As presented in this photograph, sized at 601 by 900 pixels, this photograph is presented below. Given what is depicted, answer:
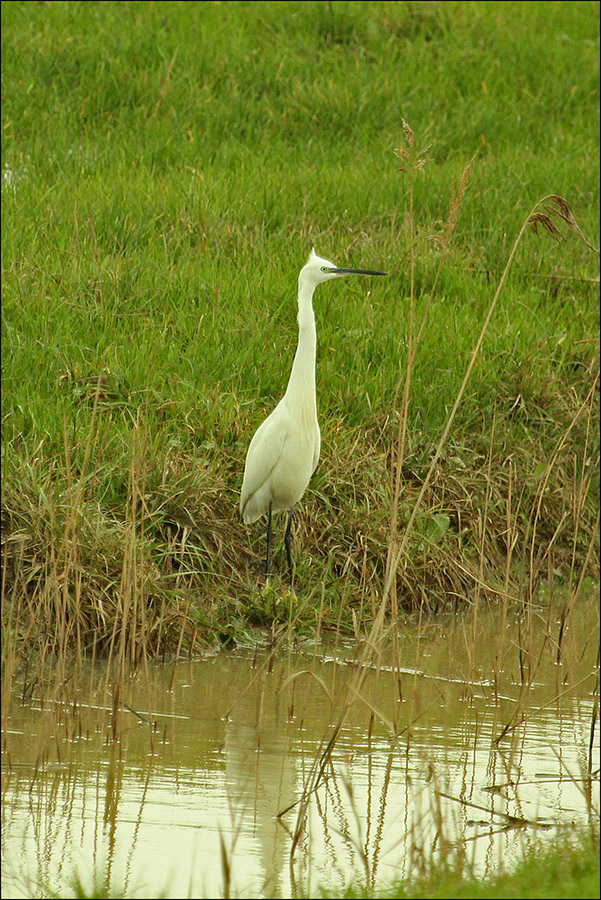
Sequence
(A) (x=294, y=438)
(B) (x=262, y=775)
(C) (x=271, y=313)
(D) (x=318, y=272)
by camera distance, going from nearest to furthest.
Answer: (B) (x=262, y=775) → (A) (x=294, y=438) → (D) (x=318, y=272) → (C) (x=271, y=313)

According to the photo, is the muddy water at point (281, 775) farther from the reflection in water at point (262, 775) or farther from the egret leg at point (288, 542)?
the egret leg at point (288, 542)

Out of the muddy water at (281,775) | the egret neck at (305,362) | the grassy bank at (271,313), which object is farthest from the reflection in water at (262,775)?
the egret neck at (305,362)

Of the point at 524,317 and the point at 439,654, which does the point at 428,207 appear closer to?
the point at 524,317

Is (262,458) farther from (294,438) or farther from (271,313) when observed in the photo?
(271,313)

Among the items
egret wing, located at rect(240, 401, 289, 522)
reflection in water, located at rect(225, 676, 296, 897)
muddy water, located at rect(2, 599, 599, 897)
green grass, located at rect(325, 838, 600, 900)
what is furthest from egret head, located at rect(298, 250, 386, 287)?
green grass, located at rect(325, 838, 600, 900)

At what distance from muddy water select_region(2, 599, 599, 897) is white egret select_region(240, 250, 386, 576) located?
2.26 feet

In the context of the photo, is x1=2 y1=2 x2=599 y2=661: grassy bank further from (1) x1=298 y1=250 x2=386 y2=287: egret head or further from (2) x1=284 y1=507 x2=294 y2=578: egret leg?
(1) x1=298 y1=250 x2=386 y2=287: egret head

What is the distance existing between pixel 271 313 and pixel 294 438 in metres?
1.88

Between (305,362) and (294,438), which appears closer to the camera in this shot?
(294,438)

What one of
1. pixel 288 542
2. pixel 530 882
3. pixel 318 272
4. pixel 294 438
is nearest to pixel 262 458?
pixel 294 438

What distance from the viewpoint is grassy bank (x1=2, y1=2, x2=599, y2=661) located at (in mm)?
5223

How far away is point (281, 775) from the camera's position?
393 cm

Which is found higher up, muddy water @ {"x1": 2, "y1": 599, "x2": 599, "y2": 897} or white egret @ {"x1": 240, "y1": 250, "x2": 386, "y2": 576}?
white egret @ {"x1": 240, "y1": 250, "x2": 386, "y2": 576}

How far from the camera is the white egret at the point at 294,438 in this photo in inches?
212
